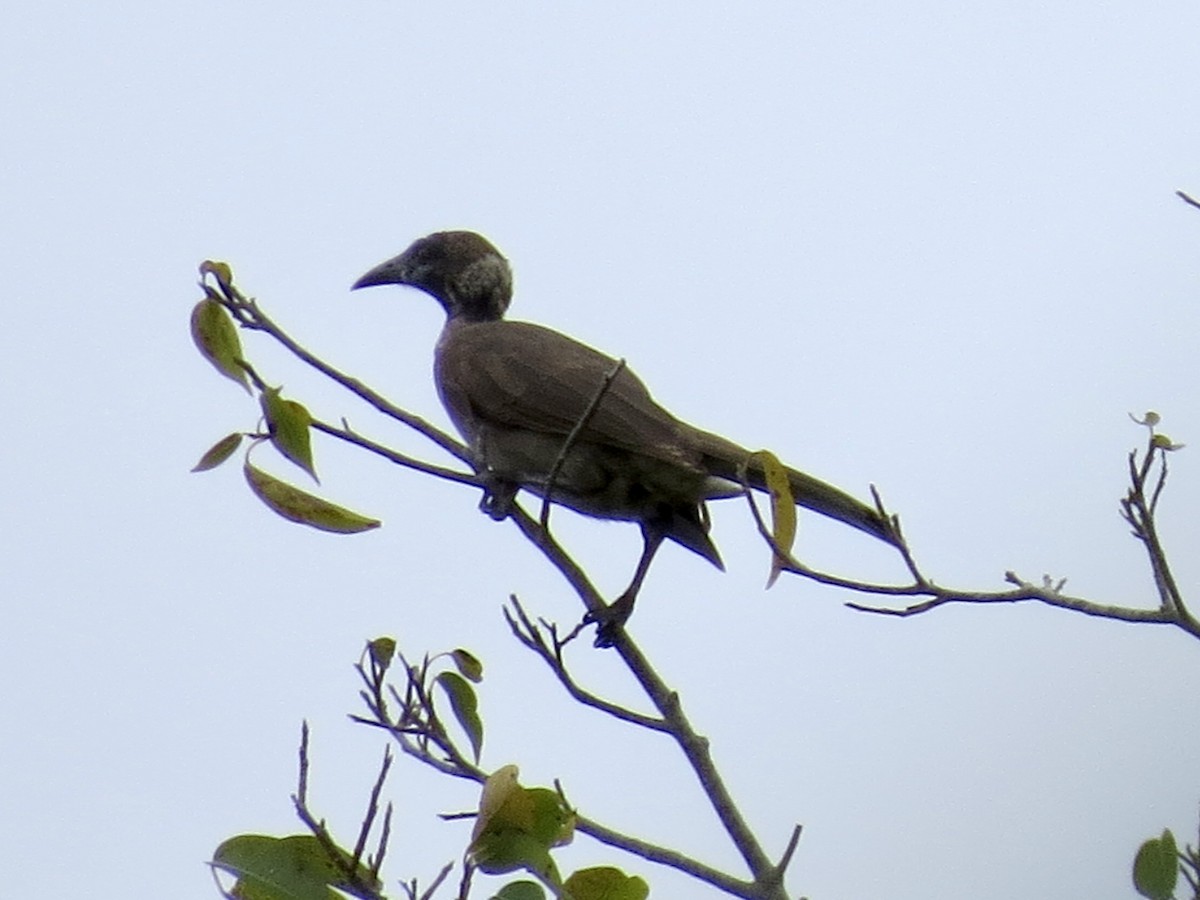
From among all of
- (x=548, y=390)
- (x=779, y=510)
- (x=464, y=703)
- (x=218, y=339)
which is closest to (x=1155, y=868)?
(x=779, y=510)

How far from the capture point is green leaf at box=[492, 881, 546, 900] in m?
3.00

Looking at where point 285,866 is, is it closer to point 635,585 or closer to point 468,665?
point 468,665

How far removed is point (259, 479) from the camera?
3264 millimetres

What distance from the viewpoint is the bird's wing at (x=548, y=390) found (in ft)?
16.0

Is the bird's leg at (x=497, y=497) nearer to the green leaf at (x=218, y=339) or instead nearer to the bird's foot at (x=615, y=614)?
the bird's foot at (x=615, y=614)

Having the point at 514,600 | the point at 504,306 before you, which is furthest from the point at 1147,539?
the point at 504,306

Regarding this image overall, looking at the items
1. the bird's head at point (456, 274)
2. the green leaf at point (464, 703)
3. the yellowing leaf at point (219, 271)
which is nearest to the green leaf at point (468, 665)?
the green leaf at point (464, 703)

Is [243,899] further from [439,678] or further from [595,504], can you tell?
[595,504]

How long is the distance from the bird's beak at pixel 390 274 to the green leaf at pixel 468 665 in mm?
3182

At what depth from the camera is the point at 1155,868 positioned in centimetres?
314

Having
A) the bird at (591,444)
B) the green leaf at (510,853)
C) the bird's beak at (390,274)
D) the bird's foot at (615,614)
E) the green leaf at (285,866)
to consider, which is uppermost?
the bird's beak at (390,274)

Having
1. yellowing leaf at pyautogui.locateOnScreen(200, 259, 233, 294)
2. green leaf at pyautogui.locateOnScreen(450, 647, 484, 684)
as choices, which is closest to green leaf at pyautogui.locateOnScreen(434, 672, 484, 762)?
green leaf at pyautogui.locateOnScreen(450, 647, 484, 684)

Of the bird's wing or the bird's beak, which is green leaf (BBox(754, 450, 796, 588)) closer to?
the bird's wing

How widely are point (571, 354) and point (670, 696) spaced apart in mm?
2264
